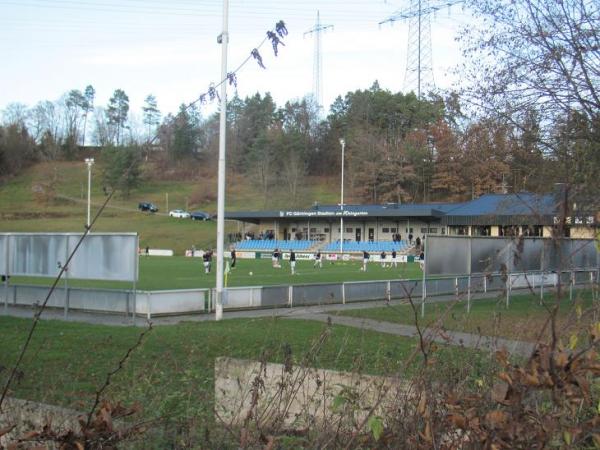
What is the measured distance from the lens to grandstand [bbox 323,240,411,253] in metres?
72.6

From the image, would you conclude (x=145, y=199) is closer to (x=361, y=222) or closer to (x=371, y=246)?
(x=361, y=222)

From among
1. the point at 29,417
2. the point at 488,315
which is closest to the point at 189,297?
the point at 488,315

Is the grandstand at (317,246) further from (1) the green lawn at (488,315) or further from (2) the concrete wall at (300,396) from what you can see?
(2) the concrete wall at (300,396)

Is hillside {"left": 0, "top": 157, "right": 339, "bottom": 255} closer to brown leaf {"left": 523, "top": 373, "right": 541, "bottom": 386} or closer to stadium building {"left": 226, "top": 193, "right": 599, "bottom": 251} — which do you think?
stadium building {"left": 226, "top": 193, "right": 599, "bottom": 251}

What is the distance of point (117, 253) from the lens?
18547 mm

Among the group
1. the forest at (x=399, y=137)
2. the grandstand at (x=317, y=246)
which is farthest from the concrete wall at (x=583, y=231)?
the grandstand at (x=317, y=246)

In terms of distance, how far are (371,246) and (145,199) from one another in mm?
54099

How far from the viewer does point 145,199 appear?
381 feet

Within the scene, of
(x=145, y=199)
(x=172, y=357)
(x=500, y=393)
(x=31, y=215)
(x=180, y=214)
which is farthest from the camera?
(x=145, y=199)

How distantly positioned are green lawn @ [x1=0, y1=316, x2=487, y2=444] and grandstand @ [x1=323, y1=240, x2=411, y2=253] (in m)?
55.1

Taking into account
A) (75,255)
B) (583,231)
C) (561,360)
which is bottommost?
(75,255)

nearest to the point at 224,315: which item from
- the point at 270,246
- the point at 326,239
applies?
the point at 270,246

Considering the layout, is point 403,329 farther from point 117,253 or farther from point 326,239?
point 326,239

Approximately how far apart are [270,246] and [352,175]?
30.4m
